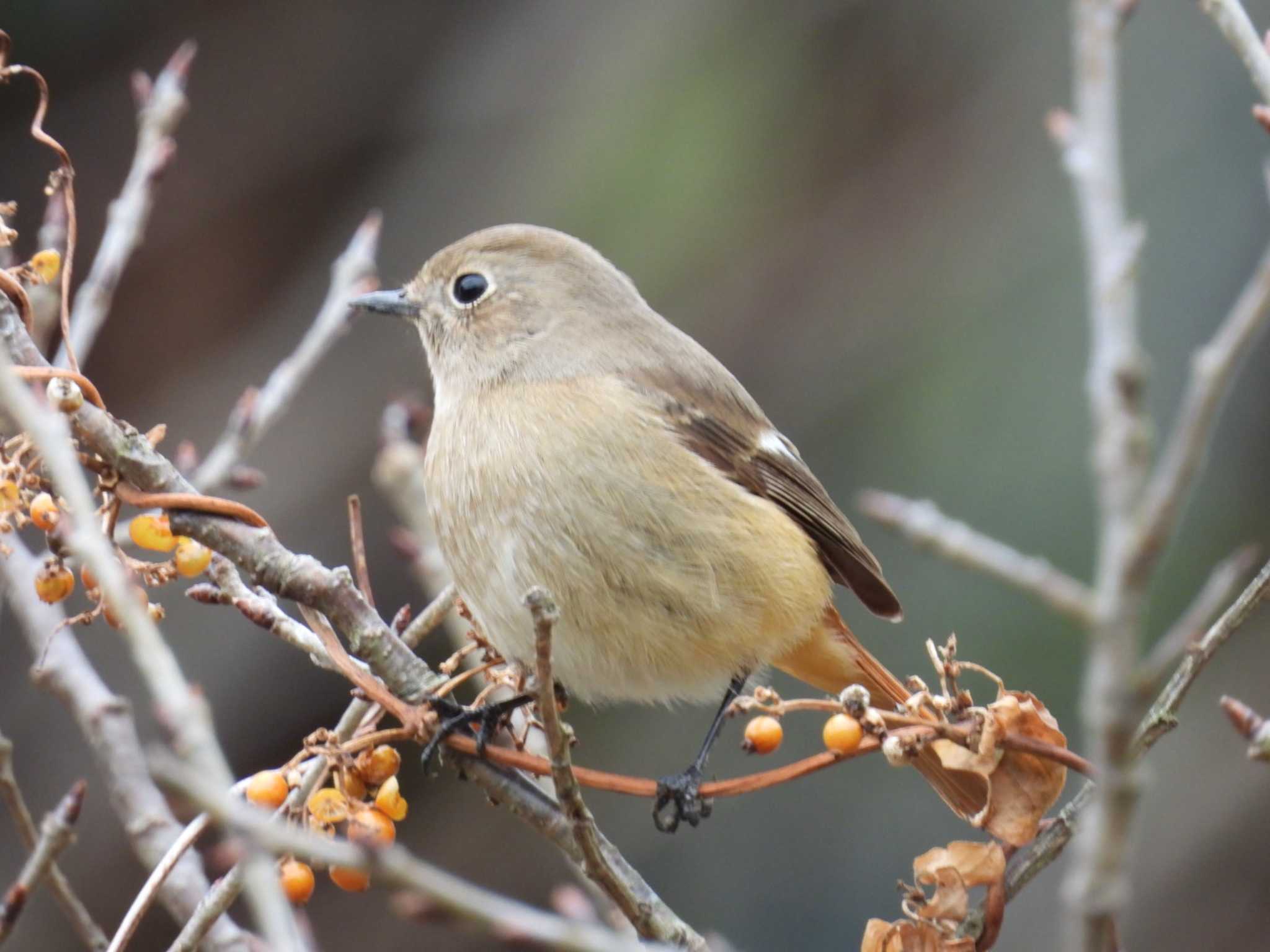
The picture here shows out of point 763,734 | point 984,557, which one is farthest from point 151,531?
point 984,557

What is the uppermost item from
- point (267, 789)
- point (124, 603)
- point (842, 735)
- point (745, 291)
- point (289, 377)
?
point (745, 291)

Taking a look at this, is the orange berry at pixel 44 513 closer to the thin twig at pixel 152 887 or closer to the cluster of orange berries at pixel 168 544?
the cluster of orange berries at pixel 168 544

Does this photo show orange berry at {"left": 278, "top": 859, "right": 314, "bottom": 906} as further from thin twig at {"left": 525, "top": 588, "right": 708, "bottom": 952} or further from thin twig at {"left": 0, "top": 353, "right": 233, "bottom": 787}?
thin twig at {"left": 0, "top": 353, "right": 233, "bottom": 787}

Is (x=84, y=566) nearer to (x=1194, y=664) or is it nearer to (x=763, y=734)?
(x=763, y=734)

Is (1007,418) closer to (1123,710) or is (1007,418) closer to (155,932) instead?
(155,932)

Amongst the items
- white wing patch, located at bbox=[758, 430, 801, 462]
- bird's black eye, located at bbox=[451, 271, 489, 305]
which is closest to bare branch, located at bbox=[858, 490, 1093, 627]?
white wing patch, located at bbox=[758, 430, 801, 462]

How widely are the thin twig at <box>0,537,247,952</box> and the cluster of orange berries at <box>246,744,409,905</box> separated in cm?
40

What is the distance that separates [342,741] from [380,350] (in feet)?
13.1

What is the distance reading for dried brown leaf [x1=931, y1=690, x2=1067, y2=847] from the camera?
75.8 inches

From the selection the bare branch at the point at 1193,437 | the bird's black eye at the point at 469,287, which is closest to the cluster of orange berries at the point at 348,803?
the bare branch at the point at 1193,437

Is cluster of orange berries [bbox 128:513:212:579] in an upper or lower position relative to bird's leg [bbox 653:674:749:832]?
upper

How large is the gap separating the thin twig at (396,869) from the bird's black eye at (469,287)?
2.47m

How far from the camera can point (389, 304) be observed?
3545 millimetres

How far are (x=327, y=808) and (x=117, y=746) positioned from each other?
625 millimetres
